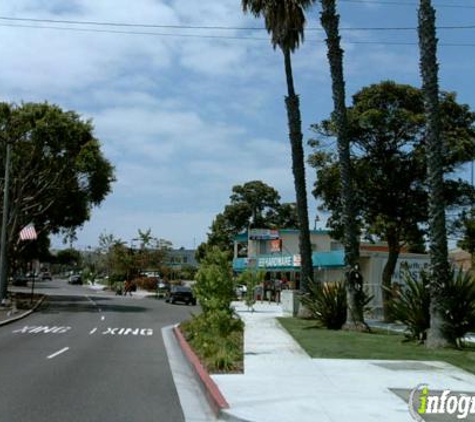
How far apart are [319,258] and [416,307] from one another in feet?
85.8

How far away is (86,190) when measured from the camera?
43781mm

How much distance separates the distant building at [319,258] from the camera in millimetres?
38406

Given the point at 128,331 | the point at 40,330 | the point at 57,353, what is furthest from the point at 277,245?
the point at 57,353

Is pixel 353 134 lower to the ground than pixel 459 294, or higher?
higher

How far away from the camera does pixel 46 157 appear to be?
132ft

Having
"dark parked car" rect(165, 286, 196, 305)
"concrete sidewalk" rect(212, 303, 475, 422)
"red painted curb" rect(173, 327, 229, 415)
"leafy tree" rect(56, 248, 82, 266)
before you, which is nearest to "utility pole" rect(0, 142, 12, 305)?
"dark parked car" rect(165, 286, 196, 305)

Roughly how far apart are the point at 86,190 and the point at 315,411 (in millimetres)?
36128

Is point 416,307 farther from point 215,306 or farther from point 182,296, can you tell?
point 182,296

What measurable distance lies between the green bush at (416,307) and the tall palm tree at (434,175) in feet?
2.65

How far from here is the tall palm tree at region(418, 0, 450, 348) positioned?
57.3 ft

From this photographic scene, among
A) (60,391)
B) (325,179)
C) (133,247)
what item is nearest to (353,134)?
(325,179)

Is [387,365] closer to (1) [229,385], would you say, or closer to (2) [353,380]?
(2) [353,380]

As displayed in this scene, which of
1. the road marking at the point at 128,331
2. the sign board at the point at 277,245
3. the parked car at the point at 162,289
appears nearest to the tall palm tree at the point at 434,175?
the road marking at the point at 128,331

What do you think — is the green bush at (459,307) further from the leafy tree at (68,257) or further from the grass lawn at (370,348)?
the leafy tree at (68,257)
